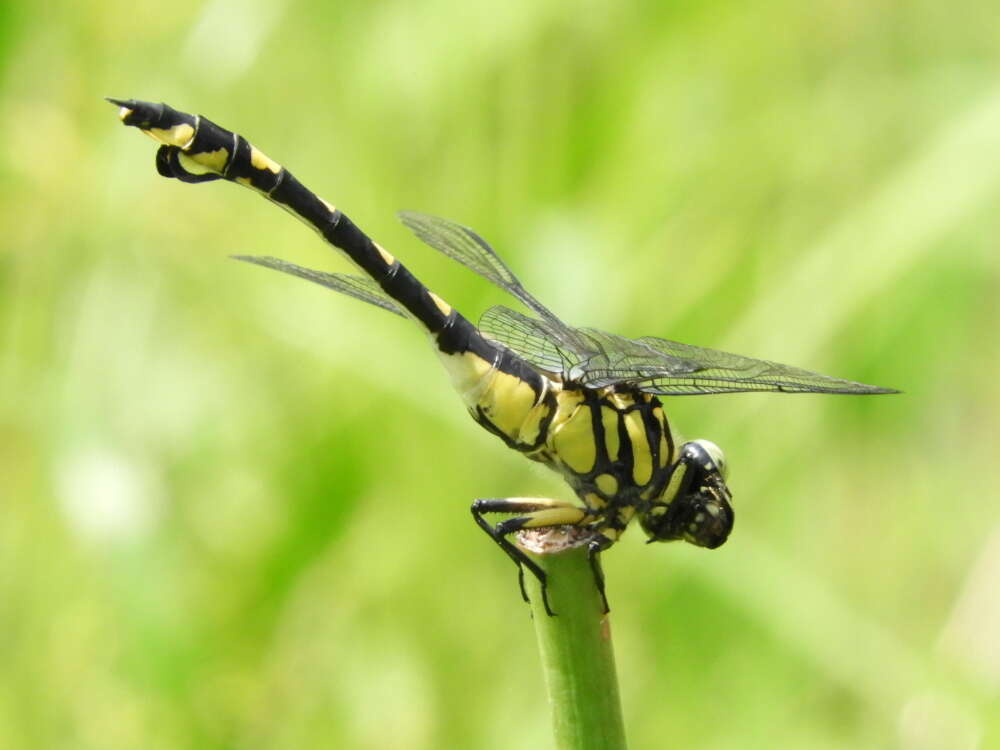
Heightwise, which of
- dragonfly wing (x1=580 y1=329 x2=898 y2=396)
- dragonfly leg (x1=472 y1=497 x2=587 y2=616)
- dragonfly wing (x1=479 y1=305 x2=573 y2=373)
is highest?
dragonfly wing (x1=479 y1=305 x2=573 y2=373)

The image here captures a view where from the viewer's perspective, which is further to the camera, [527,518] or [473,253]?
[473,253]

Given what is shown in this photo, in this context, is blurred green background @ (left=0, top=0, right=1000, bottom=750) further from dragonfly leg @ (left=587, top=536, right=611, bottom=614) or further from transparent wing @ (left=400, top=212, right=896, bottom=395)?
dragonfly leg @ (left=587, top=536, right=611, bottom=614)

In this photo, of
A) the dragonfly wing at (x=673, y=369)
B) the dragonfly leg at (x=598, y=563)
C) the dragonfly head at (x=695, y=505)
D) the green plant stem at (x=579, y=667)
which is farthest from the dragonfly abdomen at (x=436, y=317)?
the green plant stem at (x=579, y=667)

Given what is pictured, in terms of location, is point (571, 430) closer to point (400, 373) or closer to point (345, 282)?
point (345, 282)

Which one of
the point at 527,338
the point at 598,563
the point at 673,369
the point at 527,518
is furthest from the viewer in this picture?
the point at 527,338

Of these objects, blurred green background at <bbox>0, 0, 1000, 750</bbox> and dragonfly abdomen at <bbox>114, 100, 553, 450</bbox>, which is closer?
dragonfly abdomen at <bbox>114, 100, 553, 450</bbox>

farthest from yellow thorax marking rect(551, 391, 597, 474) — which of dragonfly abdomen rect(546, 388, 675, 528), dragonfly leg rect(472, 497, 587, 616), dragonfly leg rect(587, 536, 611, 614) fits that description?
dragonfly leg rect(587, 536, 611, 614)

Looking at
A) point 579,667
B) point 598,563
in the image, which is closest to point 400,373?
point 598,563
